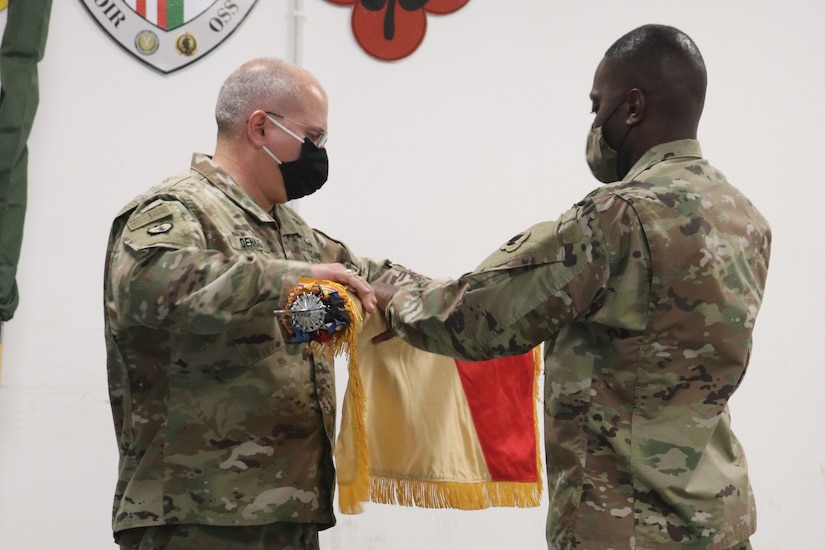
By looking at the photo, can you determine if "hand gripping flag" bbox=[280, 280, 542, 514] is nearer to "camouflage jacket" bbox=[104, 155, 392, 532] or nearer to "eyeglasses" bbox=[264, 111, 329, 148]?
"camouflage jacket" bbox=[104, 155, 392, 532]

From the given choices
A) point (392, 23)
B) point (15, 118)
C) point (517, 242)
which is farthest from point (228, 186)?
point (392, 23)

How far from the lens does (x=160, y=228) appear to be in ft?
5.80

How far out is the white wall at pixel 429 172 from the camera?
2959 mm

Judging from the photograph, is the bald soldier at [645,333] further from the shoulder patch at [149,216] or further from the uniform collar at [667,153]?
the shoulder patch at [149,216]

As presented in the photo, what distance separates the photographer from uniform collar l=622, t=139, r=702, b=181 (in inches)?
71.4

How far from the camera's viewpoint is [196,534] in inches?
73.7

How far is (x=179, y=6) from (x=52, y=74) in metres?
0.45

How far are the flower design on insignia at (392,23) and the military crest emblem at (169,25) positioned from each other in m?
0.38

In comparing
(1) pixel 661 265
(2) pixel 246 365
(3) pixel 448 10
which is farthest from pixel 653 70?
(3) pixel 448 10

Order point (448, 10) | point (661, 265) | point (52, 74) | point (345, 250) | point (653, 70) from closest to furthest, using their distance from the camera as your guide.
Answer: point (661, 265) → point (653, 70) → point (345, 250) → point (52, 74) → point (448, 10)

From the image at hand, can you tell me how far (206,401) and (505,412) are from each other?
2.70 feet

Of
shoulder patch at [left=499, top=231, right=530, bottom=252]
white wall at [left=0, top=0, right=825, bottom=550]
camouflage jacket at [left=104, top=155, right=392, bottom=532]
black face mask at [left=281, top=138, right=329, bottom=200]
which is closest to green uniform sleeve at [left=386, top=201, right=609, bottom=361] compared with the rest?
shoulder patch at [left=499, top=231, right=530, bottom=252]

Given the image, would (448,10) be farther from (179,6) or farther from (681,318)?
(681,318)

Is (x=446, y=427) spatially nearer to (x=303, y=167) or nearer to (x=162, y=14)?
(x=303, y=167)
